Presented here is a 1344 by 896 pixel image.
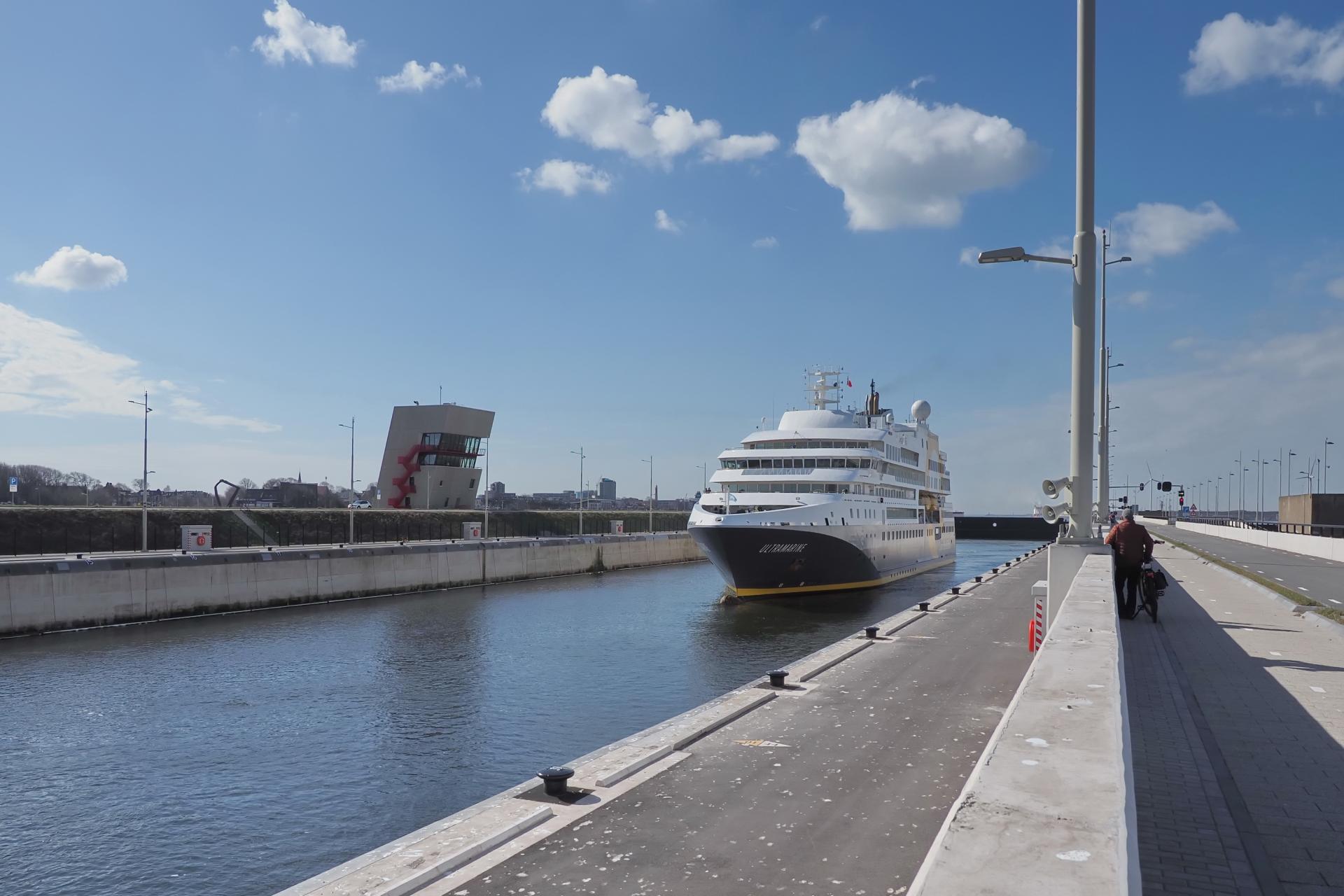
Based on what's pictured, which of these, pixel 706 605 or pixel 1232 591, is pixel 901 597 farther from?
pixel 1232 591

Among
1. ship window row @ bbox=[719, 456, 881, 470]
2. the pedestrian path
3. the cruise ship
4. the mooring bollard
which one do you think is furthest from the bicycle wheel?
ship window row @ bbox=[719, 456, 881, 470]

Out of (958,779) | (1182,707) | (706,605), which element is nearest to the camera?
(958,779)

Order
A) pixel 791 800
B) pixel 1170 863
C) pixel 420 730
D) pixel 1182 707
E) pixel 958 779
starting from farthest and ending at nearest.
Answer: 1. pixel 420 730
2. pixel 1182 707
3. pixel 958 779
4. pixel 791 800
5. pixel 1170 863

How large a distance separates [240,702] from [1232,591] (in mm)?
27311

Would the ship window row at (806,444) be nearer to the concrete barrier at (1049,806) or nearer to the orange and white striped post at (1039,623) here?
the orange and white striped post at (1039,623)

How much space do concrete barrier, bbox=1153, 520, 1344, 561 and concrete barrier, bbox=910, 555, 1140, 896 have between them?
4655 centimetres

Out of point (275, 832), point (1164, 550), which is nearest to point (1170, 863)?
point (275, 832)

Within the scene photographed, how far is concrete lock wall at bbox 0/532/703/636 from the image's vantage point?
102 ft

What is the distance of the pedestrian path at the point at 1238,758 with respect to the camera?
6.57 meters

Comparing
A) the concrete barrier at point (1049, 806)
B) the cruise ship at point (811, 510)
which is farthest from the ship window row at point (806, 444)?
the concrete barrier at point (1049, 806)

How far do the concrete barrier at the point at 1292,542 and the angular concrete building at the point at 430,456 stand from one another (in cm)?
6770

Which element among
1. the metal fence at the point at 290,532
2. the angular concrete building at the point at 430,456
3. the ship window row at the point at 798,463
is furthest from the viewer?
the angular concrete building at the point at 430,456

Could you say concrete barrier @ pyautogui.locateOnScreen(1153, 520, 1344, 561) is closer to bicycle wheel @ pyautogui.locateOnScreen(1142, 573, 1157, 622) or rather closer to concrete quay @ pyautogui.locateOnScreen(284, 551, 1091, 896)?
bicycle wheel @ pyautogui.locateOnScreen(1142, 573, 1157, 622)

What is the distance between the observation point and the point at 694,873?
686cm
